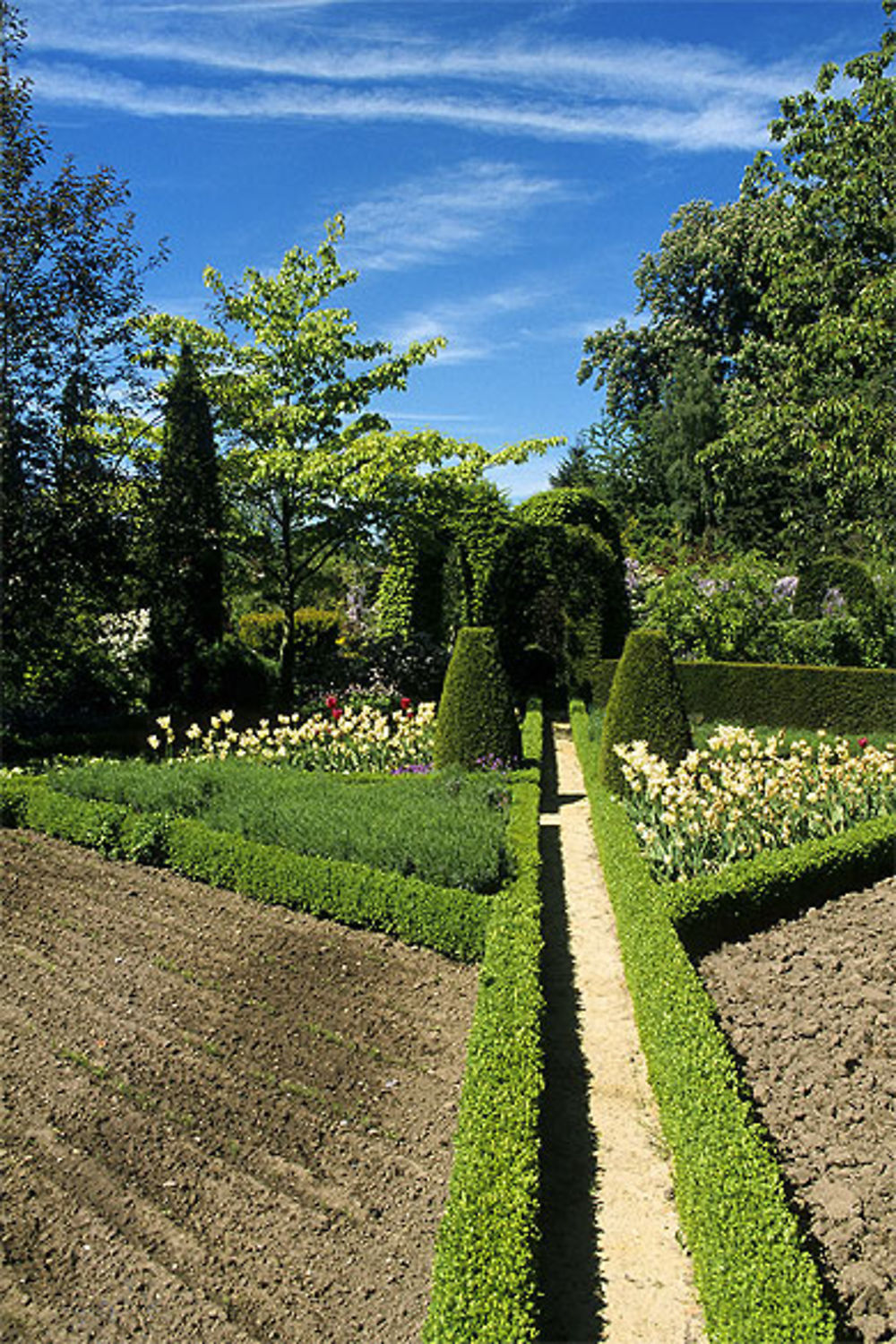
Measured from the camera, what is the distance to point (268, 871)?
6.67 metres

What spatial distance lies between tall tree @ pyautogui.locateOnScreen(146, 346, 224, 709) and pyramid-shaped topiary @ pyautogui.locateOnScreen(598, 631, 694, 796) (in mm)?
7180

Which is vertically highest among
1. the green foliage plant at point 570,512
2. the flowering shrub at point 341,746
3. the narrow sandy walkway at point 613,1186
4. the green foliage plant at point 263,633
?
the green foliage plant at point 570,512

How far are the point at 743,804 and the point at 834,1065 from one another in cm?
323

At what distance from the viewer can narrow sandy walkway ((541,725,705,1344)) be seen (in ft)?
9.74

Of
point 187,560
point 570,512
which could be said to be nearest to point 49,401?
point 187,560

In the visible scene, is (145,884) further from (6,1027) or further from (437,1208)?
(437,1208)

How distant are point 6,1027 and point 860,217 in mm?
15536

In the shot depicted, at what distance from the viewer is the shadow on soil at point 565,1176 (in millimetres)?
2990

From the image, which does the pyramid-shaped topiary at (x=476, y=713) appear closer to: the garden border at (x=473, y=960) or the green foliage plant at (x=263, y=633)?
the garden border at (x=473, y=960)

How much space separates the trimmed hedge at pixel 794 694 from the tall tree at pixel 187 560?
7.57 meters

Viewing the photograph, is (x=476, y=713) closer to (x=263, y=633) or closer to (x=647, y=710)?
(x=647, y=710)

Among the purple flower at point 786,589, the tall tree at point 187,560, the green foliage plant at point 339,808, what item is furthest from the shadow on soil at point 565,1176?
the purple flower at point 786,589

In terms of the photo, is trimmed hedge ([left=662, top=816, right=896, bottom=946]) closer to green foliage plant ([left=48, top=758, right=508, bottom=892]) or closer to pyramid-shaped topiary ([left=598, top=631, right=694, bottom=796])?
green foliage plant ([left=48, top=758, right=508, bottom=892])

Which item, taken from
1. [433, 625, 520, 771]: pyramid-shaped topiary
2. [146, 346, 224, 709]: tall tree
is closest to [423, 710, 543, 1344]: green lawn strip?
[433, 625, 520, 771]: pyramid-shaped topiary
